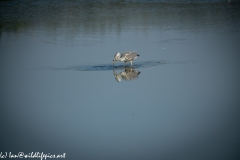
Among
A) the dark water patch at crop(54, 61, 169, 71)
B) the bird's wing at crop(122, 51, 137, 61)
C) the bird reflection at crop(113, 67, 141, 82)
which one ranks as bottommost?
the bird reflection at crop(113, 67, 141, 82)

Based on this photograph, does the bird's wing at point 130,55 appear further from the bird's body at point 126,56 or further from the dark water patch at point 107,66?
the dark water patch at point 107,66

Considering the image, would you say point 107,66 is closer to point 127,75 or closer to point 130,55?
point 130,55

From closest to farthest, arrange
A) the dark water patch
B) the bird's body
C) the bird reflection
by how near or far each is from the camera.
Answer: the bird reflection < the dark water patch < the bird's body

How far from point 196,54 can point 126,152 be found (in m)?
6.97

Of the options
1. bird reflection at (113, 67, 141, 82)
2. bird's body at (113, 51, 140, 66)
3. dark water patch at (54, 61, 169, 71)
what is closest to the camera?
bird reflection at (113, 67, 141, 82)

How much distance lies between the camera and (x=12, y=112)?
10.2 metres

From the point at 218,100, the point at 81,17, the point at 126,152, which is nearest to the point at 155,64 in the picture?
the point at 218,100

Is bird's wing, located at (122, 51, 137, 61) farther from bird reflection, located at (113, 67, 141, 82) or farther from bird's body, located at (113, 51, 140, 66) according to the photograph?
bird reflection, located at (113, 67, 141, 82)

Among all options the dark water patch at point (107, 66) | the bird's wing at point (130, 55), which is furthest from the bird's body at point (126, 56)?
the dark water patch at point (107, 66)

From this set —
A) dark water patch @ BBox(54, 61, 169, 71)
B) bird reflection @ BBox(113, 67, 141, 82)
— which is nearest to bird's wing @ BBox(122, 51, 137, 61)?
dark water patch @ BBox(54, 61, 169, 71)

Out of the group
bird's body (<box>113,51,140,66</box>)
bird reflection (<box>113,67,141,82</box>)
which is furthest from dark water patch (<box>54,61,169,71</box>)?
bird reflection (<box>113,67,141,82</box>)

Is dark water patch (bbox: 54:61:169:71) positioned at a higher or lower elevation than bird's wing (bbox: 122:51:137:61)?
lower

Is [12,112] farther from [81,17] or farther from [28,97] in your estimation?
[81,17]

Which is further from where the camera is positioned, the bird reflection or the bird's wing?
the bird's wing
